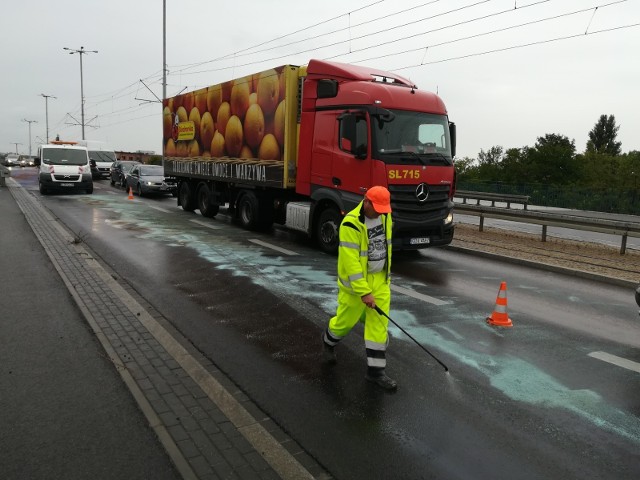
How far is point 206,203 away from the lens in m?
16.7

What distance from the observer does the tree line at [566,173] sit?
28.5m

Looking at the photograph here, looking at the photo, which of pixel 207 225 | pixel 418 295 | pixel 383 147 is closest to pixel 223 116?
pixel 207 225

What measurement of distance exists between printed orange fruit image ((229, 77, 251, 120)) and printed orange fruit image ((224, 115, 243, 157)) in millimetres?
193

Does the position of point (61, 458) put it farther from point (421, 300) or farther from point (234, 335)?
point (421, 300)

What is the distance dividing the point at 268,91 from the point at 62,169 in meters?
15.3

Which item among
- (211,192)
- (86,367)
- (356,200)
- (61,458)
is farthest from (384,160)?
(211,192)

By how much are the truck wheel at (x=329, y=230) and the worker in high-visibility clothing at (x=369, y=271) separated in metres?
5.85

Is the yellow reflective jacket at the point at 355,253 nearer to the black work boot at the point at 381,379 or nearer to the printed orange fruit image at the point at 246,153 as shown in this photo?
the black work boot at the point at 381,379

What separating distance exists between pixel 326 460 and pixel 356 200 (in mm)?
6691

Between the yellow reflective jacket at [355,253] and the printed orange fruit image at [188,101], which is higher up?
the printed orange fruit image at [188,101]

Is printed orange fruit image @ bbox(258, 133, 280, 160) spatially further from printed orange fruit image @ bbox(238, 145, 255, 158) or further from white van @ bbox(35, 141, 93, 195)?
white van @ bbox(35, 141, 93, 195)

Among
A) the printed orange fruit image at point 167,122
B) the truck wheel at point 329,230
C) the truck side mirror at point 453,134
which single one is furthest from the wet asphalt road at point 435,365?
the printed orange fruit image at point 167,122

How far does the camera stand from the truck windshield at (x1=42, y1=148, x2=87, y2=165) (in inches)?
921

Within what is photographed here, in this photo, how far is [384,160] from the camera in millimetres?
9227
